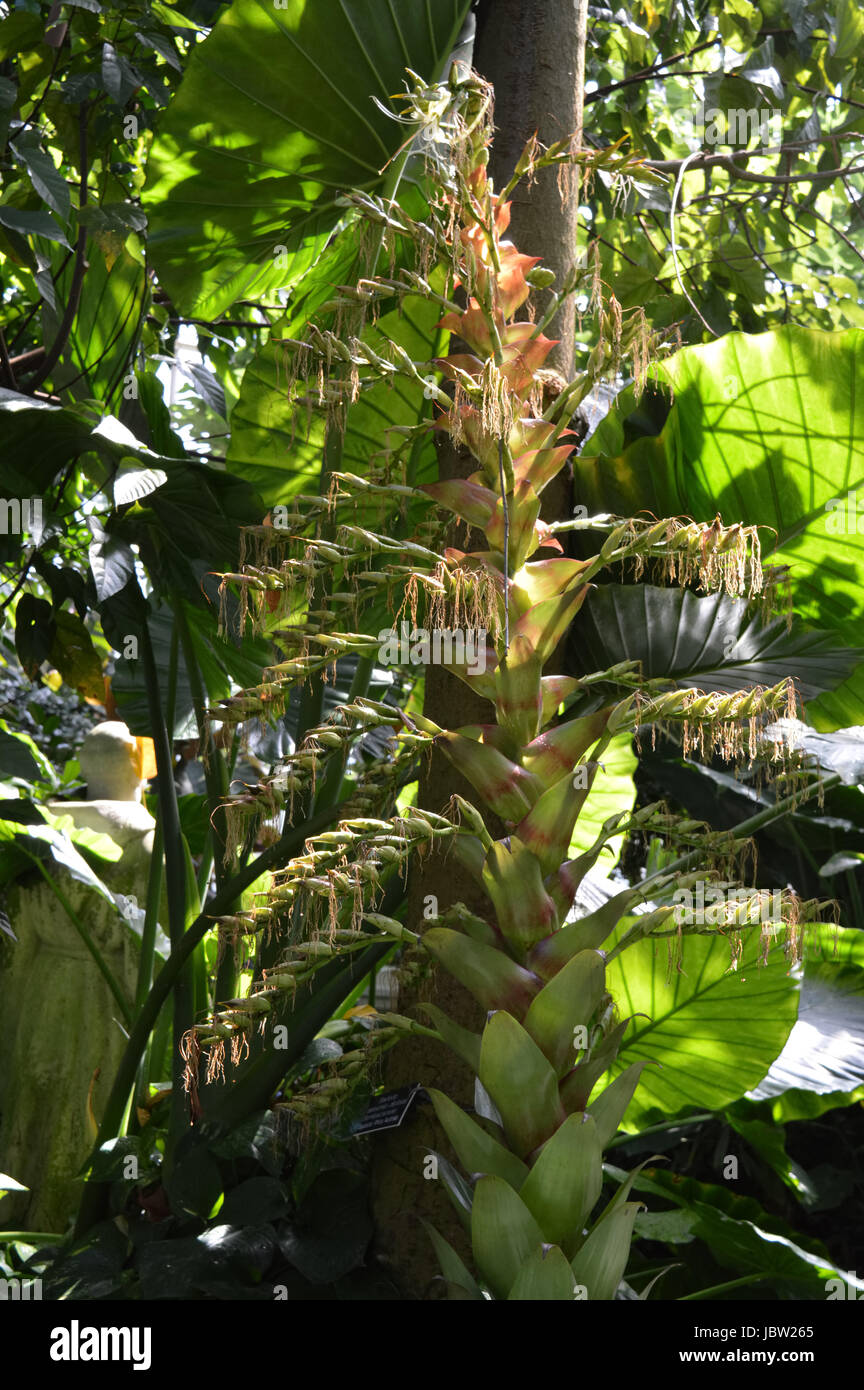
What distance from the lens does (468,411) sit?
4.05ft

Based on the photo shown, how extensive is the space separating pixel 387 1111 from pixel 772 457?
1.07 metres

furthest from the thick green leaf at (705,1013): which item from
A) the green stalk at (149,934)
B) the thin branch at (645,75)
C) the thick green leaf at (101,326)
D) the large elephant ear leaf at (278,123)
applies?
the thin branch at (645,75)

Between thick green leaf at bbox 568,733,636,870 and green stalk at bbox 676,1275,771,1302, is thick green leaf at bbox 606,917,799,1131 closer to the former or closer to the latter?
green stalk at bbox 676,1275,771,1302

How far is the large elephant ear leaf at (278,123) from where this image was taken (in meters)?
1.73

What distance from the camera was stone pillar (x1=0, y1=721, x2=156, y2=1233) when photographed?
8.96ft

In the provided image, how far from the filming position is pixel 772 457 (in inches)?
66.1

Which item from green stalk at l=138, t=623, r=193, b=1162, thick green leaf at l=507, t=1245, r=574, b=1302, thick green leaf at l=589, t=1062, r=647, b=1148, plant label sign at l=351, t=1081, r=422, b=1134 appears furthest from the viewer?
green stalk at l=138, t=623, r=193, b=1162

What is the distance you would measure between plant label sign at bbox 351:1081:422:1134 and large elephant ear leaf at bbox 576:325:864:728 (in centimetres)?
87

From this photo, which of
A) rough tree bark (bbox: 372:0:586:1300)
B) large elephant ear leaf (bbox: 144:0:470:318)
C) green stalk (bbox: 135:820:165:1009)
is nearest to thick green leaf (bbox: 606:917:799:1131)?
rough tree bark (bbox: 372:0:586:1300)

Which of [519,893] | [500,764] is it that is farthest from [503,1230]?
[500,764]

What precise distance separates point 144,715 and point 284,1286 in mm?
1590

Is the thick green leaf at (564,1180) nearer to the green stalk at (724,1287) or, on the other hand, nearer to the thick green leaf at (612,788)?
the green stalk at (724,1287)

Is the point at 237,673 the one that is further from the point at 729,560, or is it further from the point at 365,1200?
the point at 729,560

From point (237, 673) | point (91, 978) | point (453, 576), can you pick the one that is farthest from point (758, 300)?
point (91, 978)
